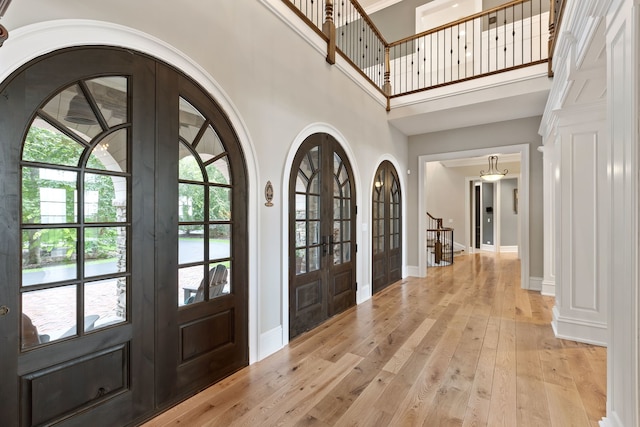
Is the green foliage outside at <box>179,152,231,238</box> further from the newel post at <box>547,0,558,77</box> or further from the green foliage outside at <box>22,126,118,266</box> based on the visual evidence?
the newel post at <box>547,0,558,77</box>

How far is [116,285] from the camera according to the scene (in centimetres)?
177

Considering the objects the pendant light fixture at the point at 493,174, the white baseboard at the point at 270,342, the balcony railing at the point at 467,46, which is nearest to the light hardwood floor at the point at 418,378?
the white baseboard at the point at 270,342

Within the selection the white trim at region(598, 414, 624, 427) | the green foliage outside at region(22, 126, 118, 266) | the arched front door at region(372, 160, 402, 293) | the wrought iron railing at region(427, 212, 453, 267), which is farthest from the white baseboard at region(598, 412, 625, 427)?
the wrought iron railing at region(427, 212, 453, 267)

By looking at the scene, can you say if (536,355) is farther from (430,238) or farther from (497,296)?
(430,238)

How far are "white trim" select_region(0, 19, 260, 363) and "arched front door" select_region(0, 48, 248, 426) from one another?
5 cm

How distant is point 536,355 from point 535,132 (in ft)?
13.0

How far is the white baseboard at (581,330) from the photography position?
2965 mm

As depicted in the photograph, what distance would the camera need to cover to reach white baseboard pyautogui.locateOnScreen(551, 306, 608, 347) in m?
2.96

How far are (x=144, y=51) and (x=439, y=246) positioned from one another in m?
7.34

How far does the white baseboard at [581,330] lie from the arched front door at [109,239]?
3355mm

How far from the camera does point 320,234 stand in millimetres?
3564

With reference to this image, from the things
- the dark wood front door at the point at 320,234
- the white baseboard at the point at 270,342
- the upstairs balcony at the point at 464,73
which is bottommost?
the white baseboard at the point at 270,342

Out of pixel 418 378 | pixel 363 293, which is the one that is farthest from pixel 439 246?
pixel 418 378

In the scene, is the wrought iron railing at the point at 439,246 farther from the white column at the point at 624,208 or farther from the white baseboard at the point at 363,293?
the white column at the point at 624,208
